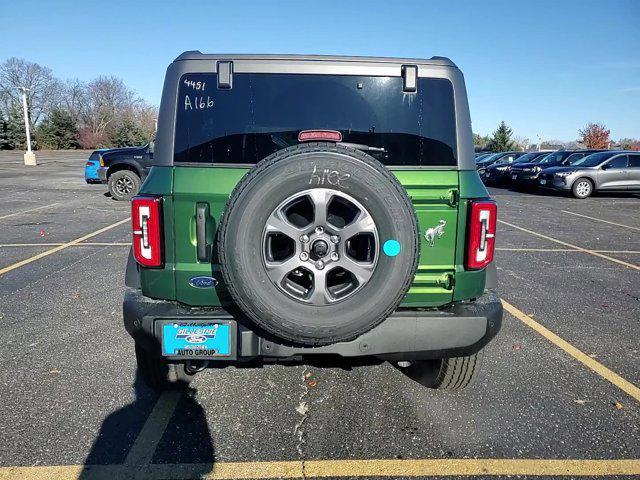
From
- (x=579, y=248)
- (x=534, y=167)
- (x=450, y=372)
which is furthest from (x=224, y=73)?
(x=534, y=167)

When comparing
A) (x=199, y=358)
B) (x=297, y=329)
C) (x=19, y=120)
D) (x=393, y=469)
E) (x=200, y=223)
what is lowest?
(x=393, y=469)

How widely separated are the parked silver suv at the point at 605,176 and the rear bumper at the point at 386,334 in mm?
15904

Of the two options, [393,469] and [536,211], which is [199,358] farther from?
[536,211]

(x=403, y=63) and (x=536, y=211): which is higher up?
(x=403, y=63)

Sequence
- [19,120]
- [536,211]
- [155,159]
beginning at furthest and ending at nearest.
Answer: [19,120] < [536,211] < [155,159]

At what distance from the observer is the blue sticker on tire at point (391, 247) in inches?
91.2

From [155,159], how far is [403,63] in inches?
57.2

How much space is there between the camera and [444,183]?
2.63 m

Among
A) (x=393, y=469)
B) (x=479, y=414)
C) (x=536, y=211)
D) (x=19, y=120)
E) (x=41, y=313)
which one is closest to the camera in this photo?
(x=393, y=469)

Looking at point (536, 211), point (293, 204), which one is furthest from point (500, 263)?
point (536, 211)

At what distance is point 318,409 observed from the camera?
119 inches

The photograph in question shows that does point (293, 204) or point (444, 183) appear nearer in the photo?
point (293, 204)

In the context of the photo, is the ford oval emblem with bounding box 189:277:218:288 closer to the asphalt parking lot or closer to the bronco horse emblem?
the asphalt parking lot

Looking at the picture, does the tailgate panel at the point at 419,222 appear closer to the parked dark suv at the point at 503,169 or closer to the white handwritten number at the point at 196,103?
the white handwritten number at the point at 196,103
